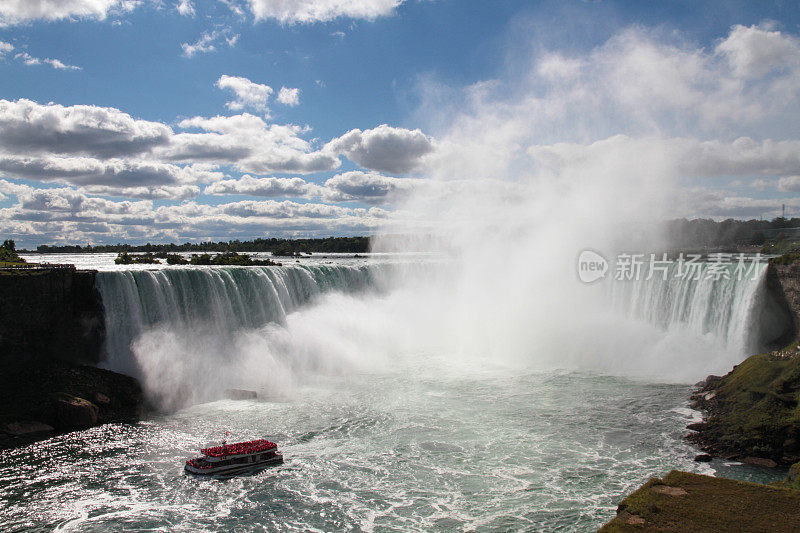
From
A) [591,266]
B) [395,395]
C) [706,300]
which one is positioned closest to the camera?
[395,395]

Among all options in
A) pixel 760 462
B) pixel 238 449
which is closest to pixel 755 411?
pixel 760 462

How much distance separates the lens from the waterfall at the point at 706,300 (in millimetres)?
27062

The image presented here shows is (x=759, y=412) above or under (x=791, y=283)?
under

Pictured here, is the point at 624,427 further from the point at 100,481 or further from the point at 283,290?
the point at 283,290

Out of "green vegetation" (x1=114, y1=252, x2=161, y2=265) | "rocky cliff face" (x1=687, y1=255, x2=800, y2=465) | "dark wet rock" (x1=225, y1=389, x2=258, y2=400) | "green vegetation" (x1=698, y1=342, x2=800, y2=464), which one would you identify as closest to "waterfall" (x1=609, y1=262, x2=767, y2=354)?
"rocky cliff face" (x1=687, y1=255, x2=800, y2=465)

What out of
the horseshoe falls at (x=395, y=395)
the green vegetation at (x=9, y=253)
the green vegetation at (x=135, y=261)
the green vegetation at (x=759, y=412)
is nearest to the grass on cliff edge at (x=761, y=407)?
the green vegetation at (x=759, y=412)

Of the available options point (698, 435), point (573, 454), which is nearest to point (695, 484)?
point (573, 454)

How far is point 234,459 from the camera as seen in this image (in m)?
14.5

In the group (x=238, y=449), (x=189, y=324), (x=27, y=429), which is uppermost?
(x=189, y=324)

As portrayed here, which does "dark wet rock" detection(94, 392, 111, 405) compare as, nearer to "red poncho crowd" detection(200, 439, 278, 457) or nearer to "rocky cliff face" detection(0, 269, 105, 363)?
"rocky cliff face" detection(0, 269, 105, 363)

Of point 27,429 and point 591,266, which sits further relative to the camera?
point 591,266

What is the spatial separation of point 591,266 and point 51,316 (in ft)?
112

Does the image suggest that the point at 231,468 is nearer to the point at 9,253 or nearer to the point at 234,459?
the point at 234,459

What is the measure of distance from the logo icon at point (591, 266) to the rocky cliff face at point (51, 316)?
3137cm
